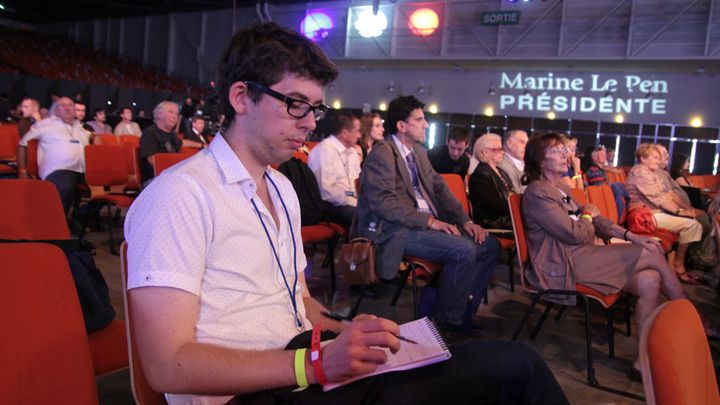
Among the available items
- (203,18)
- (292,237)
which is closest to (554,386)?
(292,237)

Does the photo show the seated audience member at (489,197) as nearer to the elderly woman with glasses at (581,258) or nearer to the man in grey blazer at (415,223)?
the man in grey blazer at (415,223)

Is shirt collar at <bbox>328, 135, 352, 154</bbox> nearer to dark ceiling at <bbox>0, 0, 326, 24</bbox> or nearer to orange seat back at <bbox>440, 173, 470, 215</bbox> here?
orange seat back at <bbox>440, 173, 470, 215</bbox>

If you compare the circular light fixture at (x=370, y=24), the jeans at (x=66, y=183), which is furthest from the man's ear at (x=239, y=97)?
the circular light fixture at (x=370, y=24)

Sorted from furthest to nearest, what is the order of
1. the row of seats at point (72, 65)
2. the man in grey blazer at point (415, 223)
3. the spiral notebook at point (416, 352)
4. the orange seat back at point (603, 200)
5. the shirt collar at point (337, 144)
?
the row of seats at point (72, 65) → the shirt collar at point (337, 144) → the orange seat back at point (603, 200) → the man in grey blazer at point (415, 223) → the spiral notebook at point (416, 352)

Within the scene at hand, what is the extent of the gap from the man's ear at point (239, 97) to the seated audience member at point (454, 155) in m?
4.80

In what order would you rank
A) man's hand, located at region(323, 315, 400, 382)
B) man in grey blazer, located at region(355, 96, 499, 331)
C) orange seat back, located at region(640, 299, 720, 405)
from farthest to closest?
man in grey blazer, located at region(355, 96, 499, 331)
man's hand, located at region(323, 315, 400, 382)
orange seat back, located at region(640, 299, 720, 405)

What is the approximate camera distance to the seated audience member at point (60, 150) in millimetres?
5125

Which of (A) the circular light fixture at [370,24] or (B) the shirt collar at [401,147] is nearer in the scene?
(B) the shirt collar at [401,147]

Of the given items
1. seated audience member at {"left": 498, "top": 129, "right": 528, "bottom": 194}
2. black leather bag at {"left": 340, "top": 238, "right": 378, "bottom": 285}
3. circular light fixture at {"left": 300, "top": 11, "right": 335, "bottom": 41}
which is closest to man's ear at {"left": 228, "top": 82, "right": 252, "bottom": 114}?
black leather bag at {"left": 340, "top": 238, "right": 378, "bottom": 285}

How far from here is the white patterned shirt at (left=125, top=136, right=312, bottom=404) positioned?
1.06m

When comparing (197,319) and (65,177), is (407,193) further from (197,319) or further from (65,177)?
(65,177)

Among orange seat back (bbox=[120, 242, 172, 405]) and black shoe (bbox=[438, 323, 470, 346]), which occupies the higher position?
orange seat back (bbox=[120, 242, 172, 405])

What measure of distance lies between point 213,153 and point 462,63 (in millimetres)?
14430

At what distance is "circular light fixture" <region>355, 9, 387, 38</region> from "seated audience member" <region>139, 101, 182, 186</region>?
11.1m
